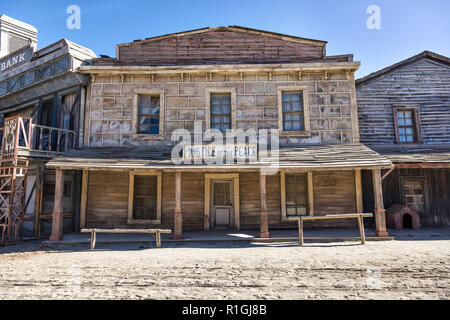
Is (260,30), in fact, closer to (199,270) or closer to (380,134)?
(380,134)

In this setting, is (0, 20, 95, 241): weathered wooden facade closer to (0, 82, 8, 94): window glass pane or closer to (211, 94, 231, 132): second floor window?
(0, 82, 8, 94): window glass pane

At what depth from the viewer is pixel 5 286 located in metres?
4.91

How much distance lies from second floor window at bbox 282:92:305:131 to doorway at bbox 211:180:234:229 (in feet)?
11.0

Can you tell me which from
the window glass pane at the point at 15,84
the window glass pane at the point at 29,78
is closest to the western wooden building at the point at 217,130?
the window glass pane at the point at 29,78

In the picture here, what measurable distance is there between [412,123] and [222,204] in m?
9.47

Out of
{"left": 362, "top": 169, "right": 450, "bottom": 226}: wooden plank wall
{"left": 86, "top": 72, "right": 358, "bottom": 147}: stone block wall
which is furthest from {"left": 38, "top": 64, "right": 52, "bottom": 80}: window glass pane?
{"left": 362, "top": 169, "right": 450, "bottom": 226}: wooden plank wall

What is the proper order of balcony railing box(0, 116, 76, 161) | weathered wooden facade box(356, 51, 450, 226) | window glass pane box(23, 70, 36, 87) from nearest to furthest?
balcony railing box(0, 116, 76, 161), weathered wooden facade box(356, 51, 450, 226), window glass pane box(23, 70, 36, 87)

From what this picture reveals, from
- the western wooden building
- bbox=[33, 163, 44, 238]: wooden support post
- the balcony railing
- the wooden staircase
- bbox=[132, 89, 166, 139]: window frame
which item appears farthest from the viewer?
bbox=[132, 89, 166, 139]: window frame

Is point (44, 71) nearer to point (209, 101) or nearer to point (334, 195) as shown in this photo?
point (209, 101)

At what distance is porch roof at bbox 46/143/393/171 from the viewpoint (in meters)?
8.69

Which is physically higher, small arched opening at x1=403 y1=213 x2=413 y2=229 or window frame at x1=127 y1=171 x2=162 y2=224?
window frame at x1=127 y1=171 x2=162 y2=224
